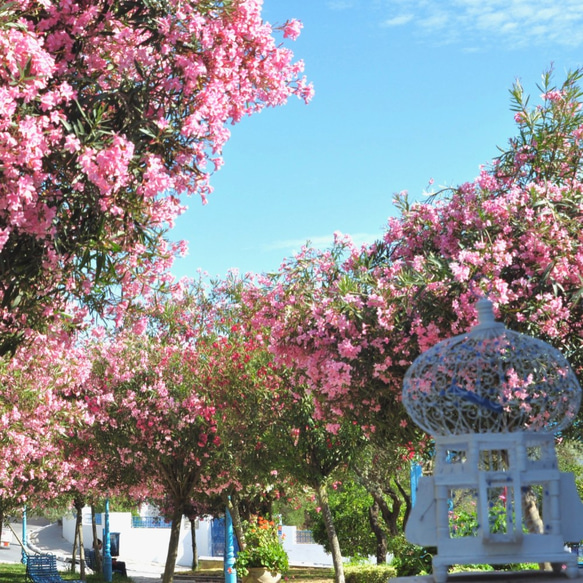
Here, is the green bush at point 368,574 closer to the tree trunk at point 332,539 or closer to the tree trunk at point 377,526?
the tree trunk at point 332,539

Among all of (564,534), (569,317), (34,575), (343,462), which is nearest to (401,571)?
(343,462)

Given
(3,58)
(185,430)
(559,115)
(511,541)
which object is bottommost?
(511,541)

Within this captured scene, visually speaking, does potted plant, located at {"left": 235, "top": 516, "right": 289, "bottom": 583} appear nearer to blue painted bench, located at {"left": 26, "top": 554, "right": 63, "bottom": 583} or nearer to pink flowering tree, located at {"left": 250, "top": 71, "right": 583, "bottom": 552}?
blue painted bench, located at {"left": 26, "top": 554, "right": 63, "bottom": 583}

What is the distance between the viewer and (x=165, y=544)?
5544cm

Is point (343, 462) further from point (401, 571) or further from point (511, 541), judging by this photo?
point (511, 541)

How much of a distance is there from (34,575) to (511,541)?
23287 mm

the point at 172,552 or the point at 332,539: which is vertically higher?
the point at 332,539

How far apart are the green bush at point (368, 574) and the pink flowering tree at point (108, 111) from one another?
1331 centimetres

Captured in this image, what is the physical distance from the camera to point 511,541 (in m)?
5.49

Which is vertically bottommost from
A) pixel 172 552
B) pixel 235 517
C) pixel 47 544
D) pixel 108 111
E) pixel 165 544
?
pixel 47 544

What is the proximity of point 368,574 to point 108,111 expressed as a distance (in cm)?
1520

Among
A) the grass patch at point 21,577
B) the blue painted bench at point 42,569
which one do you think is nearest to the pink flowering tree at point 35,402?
the blue painted bench at point 42,569

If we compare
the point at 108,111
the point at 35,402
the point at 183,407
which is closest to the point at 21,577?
the point at 183,407

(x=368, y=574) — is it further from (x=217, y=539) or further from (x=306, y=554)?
(x=217, y=539)
